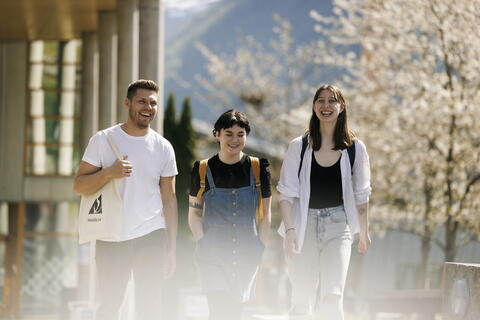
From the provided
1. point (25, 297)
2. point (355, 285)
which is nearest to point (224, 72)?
point (355, 285)

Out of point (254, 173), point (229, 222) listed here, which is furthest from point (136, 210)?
point (254, 173)

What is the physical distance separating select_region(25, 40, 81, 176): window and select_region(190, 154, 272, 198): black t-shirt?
1953 cm

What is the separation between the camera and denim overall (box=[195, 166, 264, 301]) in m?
6.32

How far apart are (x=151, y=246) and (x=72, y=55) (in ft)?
66.2

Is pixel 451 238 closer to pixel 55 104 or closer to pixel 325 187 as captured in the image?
pixel 325 187

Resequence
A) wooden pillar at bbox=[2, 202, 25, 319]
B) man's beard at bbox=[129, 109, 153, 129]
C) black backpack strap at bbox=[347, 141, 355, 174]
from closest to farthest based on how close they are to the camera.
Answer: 1. man's beard at bbox=[129, 109, 153, 129]
2. black backpack strap at bbox=[347, 141, 355, 174]
3. wooden pillar at bbox=[2, 202, 25, 319]

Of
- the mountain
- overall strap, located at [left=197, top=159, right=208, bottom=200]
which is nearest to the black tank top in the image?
overall strap, located at [left=197, top=159, right=208, bottom=200]

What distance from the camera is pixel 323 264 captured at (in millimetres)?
6371

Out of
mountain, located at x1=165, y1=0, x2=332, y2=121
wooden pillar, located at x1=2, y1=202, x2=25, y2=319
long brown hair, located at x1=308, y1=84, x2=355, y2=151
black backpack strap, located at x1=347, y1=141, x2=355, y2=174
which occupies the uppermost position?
mountain, located at x1=165, y1=0, x2=332, y2=121

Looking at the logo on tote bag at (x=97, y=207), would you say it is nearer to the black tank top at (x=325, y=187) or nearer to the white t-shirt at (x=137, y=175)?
the white t-shirt at (x=137, y=175)

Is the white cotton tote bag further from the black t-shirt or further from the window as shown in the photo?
the window

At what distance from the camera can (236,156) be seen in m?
6.39

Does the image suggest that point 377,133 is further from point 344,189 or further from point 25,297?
point 344,189

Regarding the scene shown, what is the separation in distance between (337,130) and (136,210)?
4.84ft
